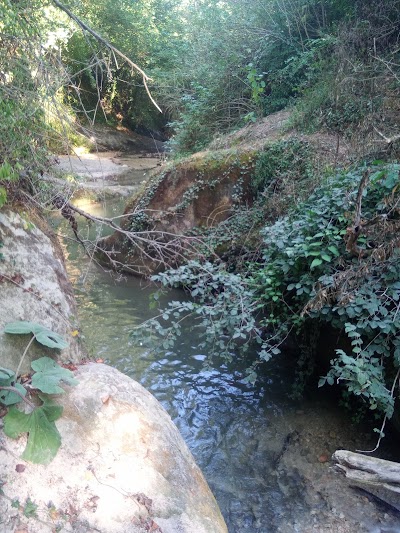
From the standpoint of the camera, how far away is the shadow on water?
11.8 feet

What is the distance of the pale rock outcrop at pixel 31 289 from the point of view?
328cm

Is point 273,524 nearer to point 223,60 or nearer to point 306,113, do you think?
point 306,113

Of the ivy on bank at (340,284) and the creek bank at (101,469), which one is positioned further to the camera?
the ivy on bank at (340,284)

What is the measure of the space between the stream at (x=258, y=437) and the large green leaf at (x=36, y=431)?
167 cm

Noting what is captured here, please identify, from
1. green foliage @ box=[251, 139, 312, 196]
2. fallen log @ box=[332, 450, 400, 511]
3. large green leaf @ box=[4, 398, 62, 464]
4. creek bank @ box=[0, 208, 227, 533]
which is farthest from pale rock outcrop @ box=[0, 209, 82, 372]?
green foliage @ box=[251, 139, 312, 196]

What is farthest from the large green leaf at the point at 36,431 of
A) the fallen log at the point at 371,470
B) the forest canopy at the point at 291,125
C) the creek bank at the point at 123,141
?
the creek bank at the point at 123,141

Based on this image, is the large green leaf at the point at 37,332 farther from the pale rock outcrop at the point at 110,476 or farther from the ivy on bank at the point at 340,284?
the ivy on bank at the point at 340,284

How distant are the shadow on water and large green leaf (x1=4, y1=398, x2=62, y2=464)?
1658 millimetres

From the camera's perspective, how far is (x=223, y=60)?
35.3 feet

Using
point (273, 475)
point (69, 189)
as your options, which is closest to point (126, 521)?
point (273, 475)

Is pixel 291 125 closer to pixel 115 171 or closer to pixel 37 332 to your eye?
pixel 37 332

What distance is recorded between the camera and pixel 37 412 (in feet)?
9.09

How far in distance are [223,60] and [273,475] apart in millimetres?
9633

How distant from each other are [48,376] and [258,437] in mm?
2426
